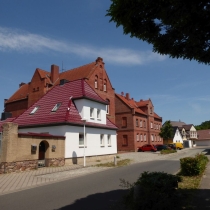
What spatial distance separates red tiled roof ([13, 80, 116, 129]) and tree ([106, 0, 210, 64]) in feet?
50.7

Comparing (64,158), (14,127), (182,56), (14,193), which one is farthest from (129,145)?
(182,56)

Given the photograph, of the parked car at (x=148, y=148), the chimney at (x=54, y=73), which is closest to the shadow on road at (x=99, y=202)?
Result: the chimney at (x=54, y=73)

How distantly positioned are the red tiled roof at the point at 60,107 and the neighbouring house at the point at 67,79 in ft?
26.7

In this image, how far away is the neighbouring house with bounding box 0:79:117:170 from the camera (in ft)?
51.6

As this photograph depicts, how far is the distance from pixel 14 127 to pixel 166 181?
12006 millimetres

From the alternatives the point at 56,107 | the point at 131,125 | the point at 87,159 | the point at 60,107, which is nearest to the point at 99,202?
the point at 87,159

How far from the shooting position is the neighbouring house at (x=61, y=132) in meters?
15.7

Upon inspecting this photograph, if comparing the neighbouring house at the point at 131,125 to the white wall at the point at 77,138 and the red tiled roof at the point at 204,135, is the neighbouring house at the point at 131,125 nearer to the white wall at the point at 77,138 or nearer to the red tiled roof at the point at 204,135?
the white wall at the point at 77,138

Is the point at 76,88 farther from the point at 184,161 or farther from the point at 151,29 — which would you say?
the point at 151,29

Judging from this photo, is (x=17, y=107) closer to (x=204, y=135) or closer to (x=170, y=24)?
(x=170, y=24)

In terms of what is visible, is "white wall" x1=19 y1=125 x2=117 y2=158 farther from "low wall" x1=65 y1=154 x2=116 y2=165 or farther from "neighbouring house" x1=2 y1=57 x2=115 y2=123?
"neighbouring house" x1=2 y1=57 x2=115 y2=123

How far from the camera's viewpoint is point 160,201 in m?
5.02

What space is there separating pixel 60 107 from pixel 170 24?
1861cm

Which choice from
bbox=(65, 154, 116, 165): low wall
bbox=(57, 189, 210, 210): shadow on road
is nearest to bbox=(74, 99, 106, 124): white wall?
bbox=(65, 154, 116, 165): low wall
